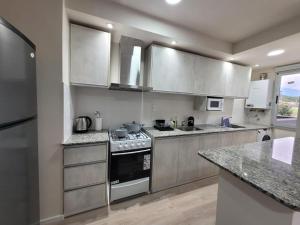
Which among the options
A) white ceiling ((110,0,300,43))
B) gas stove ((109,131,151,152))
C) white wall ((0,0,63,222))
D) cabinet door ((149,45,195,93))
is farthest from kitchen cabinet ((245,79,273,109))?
white wall ((0,0,63,222))

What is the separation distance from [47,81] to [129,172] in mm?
1522

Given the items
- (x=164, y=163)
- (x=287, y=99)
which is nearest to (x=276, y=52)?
(x=287, y=99)

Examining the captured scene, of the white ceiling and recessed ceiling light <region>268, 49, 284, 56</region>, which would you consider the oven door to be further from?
recessed ceiling light <region>268, 49, 284, 56</region>

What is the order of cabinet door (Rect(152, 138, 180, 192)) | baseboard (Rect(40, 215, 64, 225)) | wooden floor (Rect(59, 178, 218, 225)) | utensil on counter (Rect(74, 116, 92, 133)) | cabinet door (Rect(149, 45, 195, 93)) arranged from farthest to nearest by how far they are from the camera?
cabinet door (Rect(149, 45, 195, 93)) < cabinet door (Rect(152, 138, 180, 192)) < utensil on counter (Rect(74, 116, 92, 133)) < wooden floor (Rect(59, 178, 218, 225)) < baseboard (Rect(40, 215, 64, 225))

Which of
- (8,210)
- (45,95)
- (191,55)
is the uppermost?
(191,55)

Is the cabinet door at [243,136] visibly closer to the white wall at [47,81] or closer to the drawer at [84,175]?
the drawer at [84,175]

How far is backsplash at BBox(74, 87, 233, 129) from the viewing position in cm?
231

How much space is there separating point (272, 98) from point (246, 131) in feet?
4.39

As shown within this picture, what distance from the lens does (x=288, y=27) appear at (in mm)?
1942

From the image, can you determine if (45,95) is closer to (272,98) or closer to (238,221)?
(238,221)

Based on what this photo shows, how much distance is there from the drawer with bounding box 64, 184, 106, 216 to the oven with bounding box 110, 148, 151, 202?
0.46 feet

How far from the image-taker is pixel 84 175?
175cm

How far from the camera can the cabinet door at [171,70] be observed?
2365 millimetres

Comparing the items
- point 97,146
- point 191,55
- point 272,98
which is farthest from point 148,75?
point 272,98
